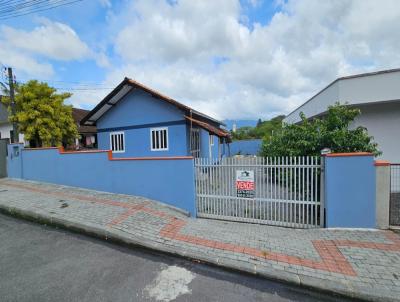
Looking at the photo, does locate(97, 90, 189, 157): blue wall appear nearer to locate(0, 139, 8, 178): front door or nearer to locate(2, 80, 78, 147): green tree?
locate(2, 80, 78, 147): green tree

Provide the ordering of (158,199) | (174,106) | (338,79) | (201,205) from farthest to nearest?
(174,106) < (338,79) < (158,199) < (201,205)

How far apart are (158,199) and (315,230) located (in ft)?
13.2

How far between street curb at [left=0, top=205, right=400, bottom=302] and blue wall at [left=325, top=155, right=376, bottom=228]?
201 centimetres

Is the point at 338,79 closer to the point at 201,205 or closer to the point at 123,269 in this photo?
the point at 201,205

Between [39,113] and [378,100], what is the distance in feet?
46.3

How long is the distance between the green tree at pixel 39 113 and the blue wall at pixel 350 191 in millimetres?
12269

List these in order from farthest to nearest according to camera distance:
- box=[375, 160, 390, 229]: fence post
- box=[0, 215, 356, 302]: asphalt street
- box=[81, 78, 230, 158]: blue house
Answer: box=[81, 78, 230, 158]: blue house
box=[375, 160, 390, 229]: fence post
box=[0, 215, 356, 302]: asphalt street

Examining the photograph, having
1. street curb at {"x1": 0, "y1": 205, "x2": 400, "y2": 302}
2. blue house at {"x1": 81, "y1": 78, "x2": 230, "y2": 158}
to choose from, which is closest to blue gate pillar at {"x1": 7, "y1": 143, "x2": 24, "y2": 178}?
blue house at {"x1": 81, "y1": 78, "x2": 230, "y2": 158}

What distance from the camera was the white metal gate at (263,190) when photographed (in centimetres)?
487

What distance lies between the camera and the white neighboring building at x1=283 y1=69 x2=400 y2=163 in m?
6.96

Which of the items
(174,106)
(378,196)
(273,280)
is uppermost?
(174,106)

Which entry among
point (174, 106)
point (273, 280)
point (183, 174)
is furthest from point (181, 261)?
point (174, 106)

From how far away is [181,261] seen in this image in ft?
12.2

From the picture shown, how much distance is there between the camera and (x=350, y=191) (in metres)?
4.58
